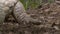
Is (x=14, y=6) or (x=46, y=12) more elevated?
(x=14, y=6)

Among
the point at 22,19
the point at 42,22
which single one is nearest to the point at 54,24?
the point at 42,22

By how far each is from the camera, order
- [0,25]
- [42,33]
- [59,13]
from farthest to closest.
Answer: [59,13] → [0,25] → [42,33]

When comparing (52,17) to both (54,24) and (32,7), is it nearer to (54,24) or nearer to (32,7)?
(54,24)

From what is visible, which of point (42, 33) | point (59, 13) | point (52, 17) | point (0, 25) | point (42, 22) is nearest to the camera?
point (42, 33)

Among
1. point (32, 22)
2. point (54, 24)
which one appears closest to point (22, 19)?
point (32, 22)

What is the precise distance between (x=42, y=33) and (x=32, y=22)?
482mm

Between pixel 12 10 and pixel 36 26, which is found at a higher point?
pixel 12 10

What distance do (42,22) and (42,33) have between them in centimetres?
46

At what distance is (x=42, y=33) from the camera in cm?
271

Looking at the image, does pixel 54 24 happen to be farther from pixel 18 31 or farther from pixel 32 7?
pixel 32 7

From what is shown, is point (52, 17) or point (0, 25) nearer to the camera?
point (0, 25)

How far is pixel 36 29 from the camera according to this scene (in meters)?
2.83

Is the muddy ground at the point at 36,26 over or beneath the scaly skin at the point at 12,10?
beneath

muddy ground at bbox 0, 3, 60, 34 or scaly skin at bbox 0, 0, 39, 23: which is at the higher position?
scaly skin at bbox 0, 0, 39, 23
